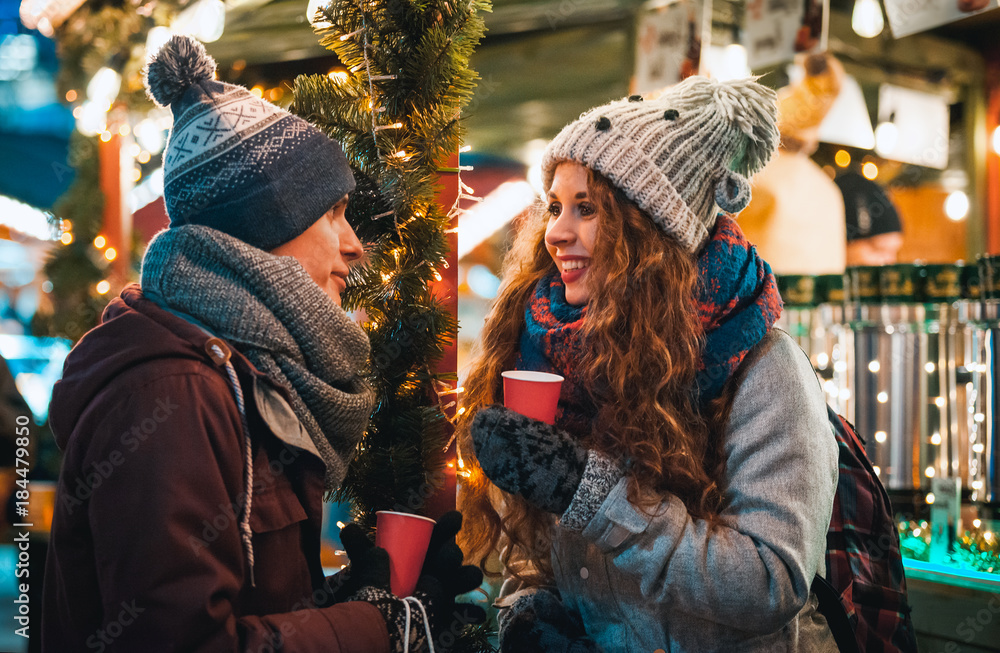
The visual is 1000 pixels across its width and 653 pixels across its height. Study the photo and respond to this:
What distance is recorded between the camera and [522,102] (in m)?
5.20

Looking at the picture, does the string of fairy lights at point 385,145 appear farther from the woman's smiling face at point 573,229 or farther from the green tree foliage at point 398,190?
the woman's smiling face at point 573,229

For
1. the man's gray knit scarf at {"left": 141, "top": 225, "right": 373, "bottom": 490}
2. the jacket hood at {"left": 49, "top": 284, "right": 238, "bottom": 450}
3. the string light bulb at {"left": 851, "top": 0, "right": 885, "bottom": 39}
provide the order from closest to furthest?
the jacket hood at {"left": 49, "top": 284, "right": 238, "bottom": 450}, the man's gray knit scarf at {"left": 141, "top": 225, "right": 373, "bottom": 490}, the string light bulb at {"left": 851, "top": 0, "right": 885, "bottom": 39}

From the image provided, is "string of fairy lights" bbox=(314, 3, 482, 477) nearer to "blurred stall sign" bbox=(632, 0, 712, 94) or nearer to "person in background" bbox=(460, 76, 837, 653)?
"person in background" bbox=(460, 76, 837, 653)

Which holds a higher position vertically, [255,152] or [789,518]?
[255,152]

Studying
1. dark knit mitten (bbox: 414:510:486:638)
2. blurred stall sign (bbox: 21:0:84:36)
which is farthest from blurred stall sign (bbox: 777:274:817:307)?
blurred stall sign (bbox: 21:0:84:36)

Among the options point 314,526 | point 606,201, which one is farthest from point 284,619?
point 606,201

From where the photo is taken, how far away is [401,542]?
4.83 ft

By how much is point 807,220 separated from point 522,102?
2.12 metres

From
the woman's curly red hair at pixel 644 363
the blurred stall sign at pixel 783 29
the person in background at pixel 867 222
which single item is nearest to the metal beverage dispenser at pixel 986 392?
the woman's curly red hair at pixel 644 363

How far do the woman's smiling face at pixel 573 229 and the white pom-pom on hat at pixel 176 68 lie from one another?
2.67 feet

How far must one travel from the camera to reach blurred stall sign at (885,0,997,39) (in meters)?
3.12

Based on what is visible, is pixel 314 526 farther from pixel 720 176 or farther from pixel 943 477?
pixel 943 477

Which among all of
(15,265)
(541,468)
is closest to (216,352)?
(541,468)

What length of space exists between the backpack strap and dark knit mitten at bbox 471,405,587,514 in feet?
1.92
